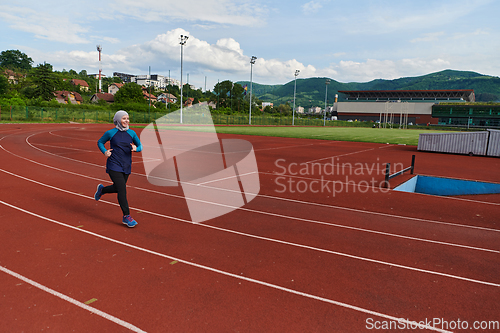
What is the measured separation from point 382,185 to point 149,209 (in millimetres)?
8027

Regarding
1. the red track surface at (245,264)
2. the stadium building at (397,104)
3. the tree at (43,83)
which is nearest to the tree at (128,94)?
the tree at (43,83)

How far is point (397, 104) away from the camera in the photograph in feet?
351

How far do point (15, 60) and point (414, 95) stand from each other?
159462 millimetres

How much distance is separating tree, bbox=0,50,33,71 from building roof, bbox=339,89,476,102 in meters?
135

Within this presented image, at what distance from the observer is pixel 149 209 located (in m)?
7.80

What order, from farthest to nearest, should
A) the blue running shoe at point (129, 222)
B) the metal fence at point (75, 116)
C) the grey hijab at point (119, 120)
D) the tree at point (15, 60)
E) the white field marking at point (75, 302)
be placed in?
the tree at point (15, 60) → the metal fence at point (75, 116) → the blue running shoe at point (129, 222) → the grey hijab at point (119, 120) → the white field marking at point (75, 302)

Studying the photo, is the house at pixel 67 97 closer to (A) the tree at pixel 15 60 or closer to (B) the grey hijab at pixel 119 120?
(A) the tree at pixel 15 60

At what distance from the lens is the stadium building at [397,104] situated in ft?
348

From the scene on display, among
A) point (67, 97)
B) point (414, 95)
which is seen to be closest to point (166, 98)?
point (67, 97)

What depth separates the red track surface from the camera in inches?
147

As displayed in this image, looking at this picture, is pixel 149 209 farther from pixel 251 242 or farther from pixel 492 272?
pixel 492 272

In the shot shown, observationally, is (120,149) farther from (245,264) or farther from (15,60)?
(15,60)

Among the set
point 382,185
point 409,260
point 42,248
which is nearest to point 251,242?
point 409,260

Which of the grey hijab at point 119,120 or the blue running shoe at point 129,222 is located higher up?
the grey hijab at point 119,120
